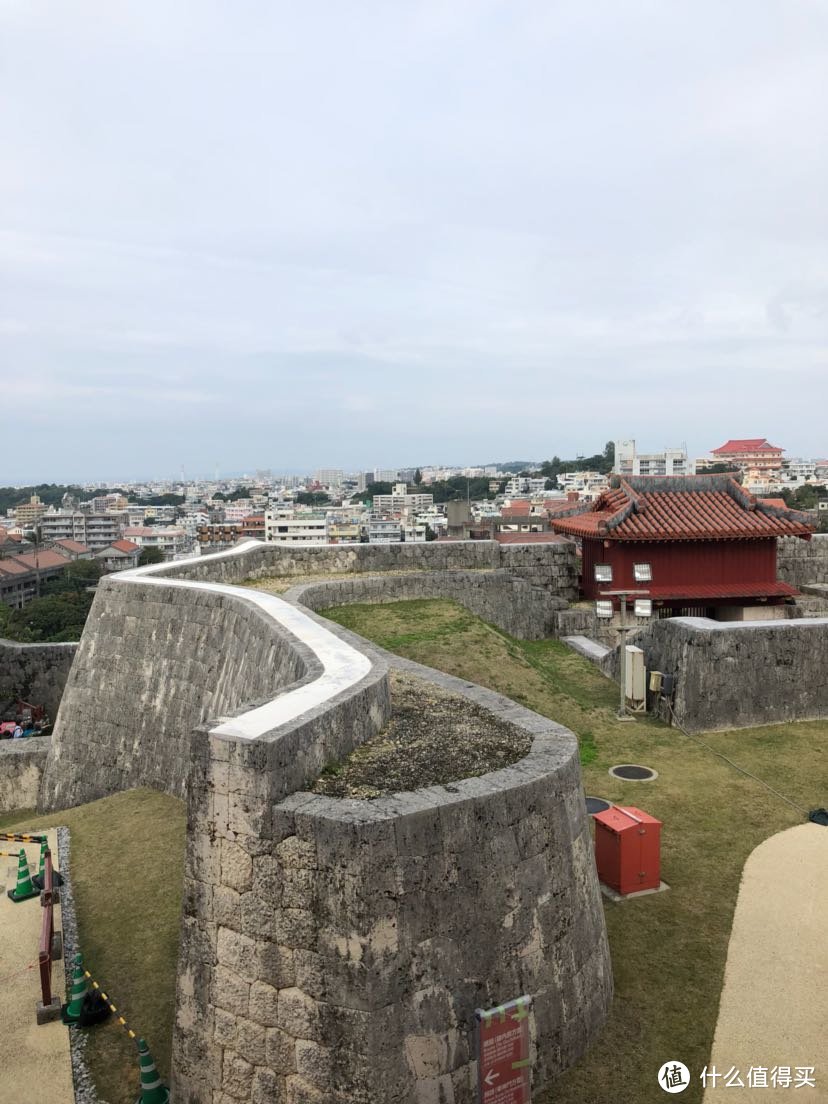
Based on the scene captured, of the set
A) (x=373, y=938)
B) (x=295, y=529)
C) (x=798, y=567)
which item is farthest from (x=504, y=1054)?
(x=295, y=529)

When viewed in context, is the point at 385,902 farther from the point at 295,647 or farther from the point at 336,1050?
the point at 295,647

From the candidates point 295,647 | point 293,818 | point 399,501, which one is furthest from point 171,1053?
point 399,501

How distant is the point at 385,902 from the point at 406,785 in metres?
0.97

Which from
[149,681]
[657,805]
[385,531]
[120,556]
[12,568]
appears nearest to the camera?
[657,805]

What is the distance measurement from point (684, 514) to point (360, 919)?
46.8ft

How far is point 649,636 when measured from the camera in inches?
514

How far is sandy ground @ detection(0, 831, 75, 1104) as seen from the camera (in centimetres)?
569

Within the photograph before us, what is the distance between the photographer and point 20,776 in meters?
13.8

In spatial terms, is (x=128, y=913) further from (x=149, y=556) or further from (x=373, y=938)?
(x=149, y=556)

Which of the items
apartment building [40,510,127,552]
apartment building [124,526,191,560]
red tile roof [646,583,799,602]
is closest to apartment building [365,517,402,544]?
apartment building [124,526,191,560]

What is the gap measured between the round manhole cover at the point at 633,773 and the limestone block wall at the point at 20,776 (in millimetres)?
9940

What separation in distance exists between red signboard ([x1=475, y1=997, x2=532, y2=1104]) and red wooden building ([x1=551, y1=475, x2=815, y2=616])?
12.3 m

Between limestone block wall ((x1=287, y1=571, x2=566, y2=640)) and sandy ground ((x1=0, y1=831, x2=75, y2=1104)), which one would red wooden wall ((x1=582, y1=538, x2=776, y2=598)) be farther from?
sandy ground ((x1=0, y1=831, x2=75, y2=1104))

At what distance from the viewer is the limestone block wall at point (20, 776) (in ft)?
45.2
